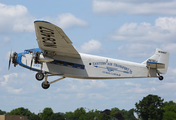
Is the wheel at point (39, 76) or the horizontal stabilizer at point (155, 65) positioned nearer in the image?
the wheel at point (39, 76)

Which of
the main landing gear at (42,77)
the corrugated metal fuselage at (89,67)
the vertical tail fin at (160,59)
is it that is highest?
the vertical tail fin at (160,59)

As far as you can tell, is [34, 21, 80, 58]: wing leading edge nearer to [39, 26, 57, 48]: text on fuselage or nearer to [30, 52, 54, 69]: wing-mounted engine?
[39, 26, 57, 48]: text on fuselage

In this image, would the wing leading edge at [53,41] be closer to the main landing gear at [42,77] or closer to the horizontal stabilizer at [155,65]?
the main landing gear at [42,77]

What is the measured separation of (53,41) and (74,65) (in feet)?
11.5

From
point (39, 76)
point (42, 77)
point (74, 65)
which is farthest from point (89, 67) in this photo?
point (39, 76)

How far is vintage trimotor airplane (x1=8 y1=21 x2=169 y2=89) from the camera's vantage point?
26.3m

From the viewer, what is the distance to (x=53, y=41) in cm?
2489

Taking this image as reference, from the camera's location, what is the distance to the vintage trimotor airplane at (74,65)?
26.3 metres

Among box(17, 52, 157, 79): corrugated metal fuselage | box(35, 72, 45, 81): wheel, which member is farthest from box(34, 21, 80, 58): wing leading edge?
box(35, 72, 45, 81): wheel

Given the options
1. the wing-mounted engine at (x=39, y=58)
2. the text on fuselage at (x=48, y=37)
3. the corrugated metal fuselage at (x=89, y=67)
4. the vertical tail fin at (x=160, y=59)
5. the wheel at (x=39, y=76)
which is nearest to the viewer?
the text on fuselage at (x=48, y=37)

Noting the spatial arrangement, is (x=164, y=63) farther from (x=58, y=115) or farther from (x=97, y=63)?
(x=58, y=115)

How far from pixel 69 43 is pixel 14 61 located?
6.50m

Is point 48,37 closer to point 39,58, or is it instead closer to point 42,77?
point 39,58

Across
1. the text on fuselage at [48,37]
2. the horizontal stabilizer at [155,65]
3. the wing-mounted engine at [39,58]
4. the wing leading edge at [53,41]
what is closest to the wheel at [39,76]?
the wing-mounted engine at [39,58]
